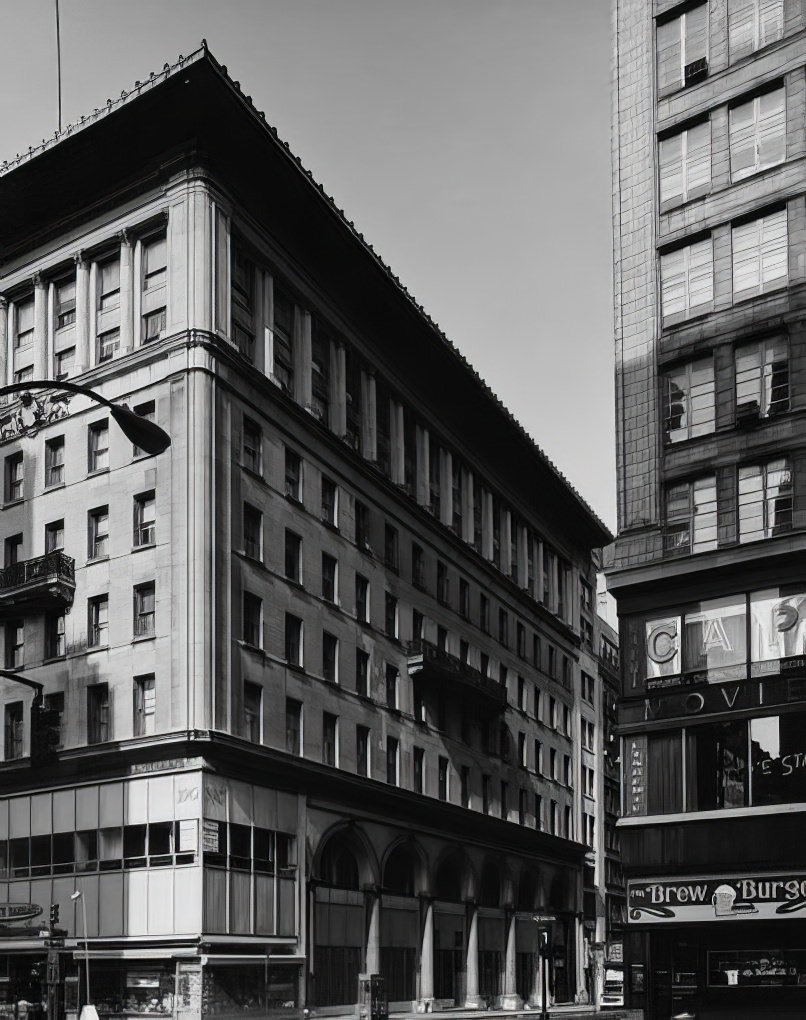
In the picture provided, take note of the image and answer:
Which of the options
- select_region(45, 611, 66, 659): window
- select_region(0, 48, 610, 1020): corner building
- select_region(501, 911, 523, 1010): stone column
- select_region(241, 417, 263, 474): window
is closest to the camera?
select_region(0, 48, 610, 1020): corner building

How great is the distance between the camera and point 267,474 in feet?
205

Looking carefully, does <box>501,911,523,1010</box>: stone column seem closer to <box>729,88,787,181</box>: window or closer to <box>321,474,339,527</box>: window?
<box>321,474,339,527</box>: window

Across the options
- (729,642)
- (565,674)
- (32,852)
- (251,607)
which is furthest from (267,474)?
(565,674)

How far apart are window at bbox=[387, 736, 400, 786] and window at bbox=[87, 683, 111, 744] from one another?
16771 mm

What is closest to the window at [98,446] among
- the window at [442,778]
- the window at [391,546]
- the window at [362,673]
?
the window at [362,673]

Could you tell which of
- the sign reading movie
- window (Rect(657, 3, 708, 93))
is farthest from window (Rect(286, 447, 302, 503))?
the sign reading movie

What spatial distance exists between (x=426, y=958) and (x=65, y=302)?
1377 inches

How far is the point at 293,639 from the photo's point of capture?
63.3 m

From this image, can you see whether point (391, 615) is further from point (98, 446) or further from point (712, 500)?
point (712, 500)

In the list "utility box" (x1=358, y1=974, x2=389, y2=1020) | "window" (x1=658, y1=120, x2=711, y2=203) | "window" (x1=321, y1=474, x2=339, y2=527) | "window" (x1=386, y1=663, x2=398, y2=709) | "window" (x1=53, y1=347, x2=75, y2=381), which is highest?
"window" (x1=658, y1=120, x2=711, y2=203)

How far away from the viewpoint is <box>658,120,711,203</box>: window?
46.6 metres

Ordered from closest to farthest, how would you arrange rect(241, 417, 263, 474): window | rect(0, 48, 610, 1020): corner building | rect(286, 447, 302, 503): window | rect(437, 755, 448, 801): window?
rect(0, 48, 610, 1020): corner building < rect(241, 417, 263, 474): window < rect(286, 447, 302, 503): window < rect(437, 755, 448, 801): window

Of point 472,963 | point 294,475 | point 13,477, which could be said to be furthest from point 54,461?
point 472,963

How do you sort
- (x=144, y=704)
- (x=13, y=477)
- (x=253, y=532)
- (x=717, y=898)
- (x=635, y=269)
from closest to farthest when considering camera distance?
(x=717, y=898), (x=635, y=269), (x=144, y=704), (x=253, y=532), (x=13, y=477)
